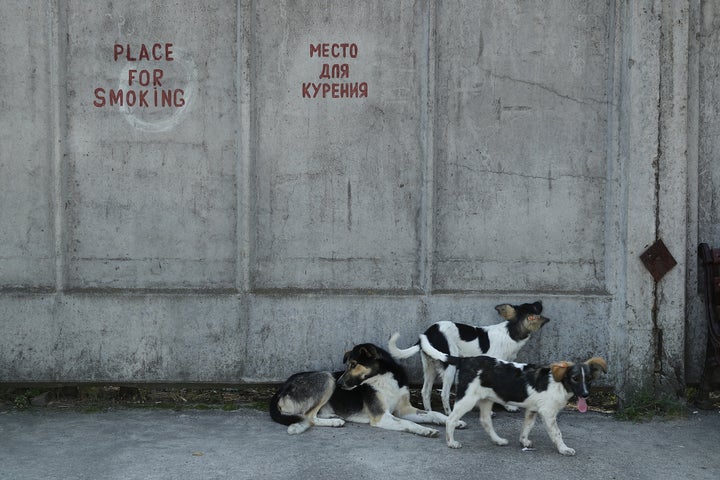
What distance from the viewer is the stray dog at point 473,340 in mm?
6465

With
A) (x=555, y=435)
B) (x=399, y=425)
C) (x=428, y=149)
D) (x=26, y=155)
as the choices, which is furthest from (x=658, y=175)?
(x=26, y=155)

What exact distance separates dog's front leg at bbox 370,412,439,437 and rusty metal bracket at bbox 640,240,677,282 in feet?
7.26

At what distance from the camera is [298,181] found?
22.8 feet

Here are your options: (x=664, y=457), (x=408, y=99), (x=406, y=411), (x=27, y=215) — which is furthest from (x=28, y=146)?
(x=664, y=457)

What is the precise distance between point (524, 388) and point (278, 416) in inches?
74.1

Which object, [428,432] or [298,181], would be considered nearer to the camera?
[428,432]

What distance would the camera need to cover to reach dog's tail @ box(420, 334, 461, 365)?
19.3 feet

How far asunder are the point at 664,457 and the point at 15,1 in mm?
6093

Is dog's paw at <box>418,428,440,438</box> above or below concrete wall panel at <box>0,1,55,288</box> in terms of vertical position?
below

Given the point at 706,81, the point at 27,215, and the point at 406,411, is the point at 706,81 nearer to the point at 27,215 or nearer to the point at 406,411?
the point at 406,411

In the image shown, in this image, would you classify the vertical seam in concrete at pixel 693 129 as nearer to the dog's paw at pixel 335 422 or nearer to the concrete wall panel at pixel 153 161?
the dog's paw at pixel 335 422

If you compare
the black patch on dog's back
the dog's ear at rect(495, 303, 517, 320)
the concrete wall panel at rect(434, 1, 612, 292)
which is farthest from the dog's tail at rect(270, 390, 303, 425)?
the dog's ear at rect(495, 303, 517, 320)

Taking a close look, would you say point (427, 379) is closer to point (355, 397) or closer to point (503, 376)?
point (355, 397)

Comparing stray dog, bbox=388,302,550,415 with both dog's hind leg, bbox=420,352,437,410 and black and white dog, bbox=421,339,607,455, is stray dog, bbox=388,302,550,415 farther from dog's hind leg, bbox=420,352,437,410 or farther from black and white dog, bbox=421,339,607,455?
black and white dog, bbox=421,339,607,455
